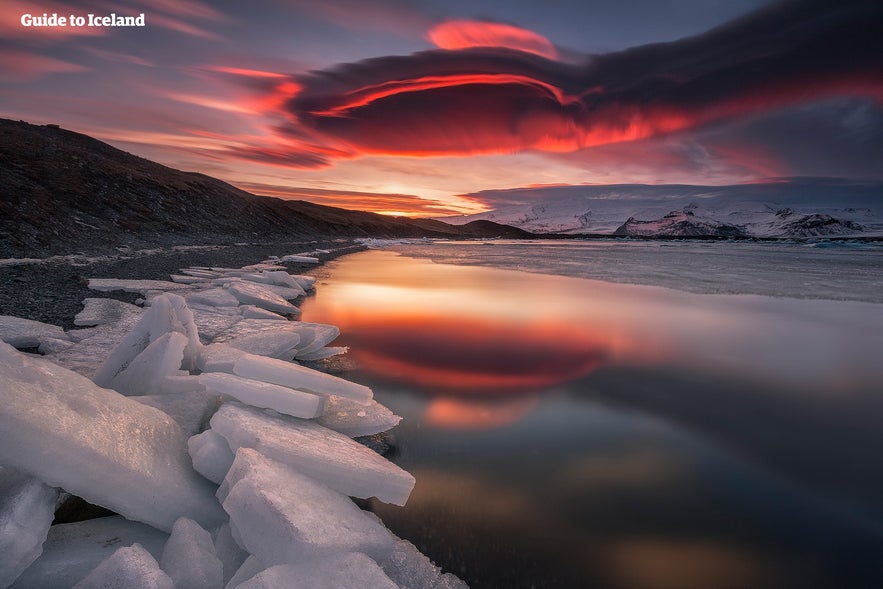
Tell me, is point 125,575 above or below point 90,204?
below

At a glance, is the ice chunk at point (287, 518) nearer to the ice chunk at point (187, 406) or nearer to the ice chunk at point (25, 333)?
the ice chunk at point (187, 406)

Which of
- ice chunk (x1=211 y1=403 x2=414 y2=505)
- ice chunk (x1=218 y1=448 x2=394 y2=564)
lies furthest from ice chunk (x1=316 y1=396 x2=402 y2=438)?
ice chunk (x1=218 y1=448 x2=394 y2=564)

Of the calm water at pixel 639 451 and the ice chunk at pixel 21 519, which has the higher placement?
the ice chunk at pixel 21 519

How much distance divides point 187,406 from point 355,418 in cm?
113

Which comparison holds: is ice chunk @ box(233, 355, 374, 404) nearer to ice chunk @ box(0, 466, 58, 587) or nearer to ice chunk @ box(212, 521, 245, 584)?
ice chunk @ box(212, 521, 245, 584)

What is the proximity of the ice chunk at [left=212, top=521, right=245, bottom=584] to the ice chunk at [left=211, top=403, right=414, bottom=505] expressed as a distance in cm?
40

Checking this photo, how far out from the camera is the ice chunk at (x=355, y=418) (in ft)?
10.5

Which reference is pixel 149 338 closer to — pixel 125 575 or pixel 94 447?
pixel 94 447

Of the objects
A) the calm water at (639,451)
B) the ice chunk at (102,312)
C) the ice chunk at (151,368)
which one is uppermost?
the ice chunk at (151,368)

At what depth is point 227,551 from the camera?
1893mm

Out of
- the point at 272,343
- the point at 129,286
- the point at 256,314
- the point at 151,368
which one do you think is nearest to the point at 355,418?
the point at 151,368

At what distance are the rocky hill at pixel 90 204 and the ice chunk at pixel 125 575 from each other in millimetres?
13654

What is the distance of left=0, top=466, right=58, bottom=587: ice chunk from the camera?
4.90 feet

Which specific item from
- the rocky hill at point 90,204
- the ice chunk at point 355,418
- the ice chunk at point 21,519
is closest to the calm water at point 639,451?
the ice chunk at point 355,418
